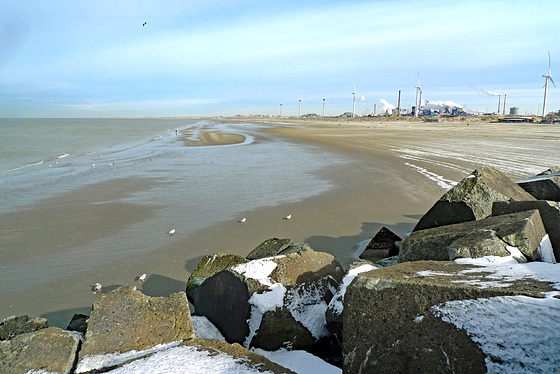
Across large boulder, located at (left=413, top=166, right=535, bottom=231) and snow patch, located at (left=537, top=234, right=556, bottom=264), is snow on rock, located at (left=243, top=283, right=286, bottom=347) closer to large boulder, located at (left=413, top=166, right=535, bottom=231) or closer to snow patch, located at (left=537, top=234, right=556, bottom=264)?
snow patch, located at (left=537, top=234, right=556, bottom=264)

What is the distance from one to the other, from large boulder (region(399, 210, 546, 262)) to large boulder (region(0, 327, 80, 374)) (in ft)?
10.6

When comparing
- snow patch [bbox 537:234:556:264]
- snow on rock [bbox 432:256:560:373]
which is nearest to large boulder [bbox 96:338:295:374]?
snow on rock [bbox 432:256:560:373]

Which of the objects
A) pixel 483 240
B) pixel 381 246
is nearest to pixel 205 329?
pixel 483 240

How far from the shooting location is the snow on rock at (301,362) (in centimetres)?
314

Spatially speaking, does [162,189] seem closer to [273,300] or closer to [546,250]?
[273,300]

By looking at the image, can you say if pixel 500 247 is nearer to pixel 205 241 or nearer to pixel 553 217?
pixel 553 217

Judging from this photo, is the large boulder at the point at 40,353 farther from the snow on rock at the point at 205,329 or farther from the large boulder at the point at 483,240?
the large boulder at the point at 483,240

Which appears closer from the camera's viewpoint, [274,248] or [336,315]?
[336,315]

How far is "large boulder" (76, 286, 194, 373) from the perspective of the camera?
116 inches

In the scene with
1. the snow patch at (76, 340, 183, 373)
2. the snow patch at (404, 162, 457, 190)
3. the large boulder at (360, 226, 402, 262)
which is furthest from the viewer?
the snow patch at (404, 162, 457, 190)

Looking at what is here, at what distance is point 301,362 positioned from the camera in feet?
10.8

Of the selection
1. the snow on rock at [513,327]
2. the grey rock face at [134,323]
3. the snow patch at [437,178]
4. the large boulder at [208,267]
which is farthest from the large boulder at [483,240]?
the snow patch at [437,178]

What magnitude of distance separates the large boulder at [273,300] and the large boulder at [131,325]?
51 cm

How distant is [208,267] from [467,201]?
11.3 ft
